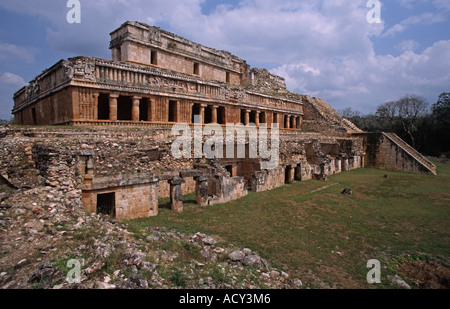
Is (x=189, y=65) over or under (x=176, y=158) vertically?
over

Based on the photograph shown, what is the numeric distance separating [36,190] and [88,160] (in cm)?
159

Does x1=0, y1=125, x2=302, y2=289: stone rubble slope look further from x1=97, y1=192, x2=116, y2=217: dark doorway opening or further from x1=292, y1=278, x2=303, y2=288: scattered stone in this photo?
x1=97, y1=192, x2=116, y2=217: dark doorway opening

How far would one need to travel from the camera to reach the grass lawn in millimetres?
5863

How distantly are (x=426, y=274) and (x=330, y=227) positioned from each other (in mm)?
2818

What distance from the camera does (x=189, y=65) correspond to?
74.1 feet

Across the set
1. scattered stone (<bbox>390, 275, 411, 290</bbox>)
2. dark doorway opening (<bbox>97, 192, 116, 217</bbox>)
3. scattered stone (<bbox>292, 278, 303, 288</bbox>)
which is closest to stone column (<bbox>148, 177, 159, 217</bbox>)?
dark doorway opening (<bbox>97, 192, 116, 217</bbox>)

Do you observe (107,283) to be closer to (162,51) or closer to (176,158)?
(176,158)

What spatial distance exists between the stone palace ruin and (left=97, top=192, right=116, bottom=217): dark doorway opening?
0.04 metres

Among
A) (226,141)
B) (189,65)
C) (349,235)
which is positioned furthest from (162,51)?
(349,235)

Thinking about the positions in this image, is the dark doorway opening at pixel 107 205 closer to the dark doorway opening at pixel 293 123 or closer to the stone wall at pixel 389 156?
the stone wall at pixel 389 156

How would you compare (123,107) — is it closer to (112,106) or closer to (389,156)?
(112,106)

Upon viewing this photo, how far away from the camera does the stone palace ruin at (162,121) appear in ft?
26.9

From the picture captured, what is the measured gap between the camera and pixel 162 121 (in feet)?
55.1

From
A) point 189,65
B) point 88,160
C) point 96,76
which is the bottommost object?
point 88,160
